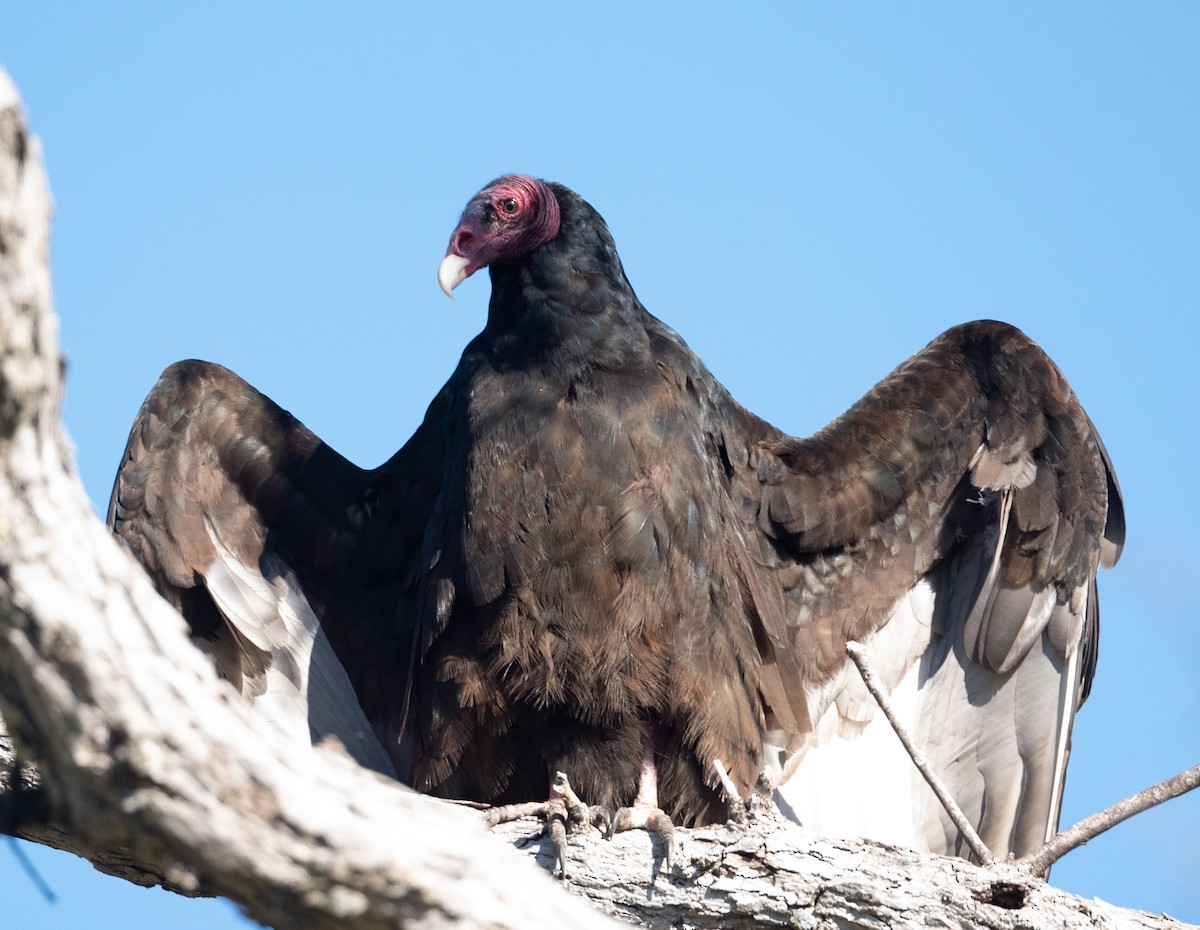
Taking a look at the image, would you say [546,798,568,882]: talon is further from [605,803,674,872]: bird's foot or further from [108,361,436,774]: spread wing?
[108,361,436,774]: spread wing

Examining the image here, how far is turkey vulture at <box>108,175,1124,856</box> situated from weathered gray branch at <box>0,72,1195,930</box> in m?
2.68

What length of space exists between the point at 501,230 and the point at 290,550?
55.0 inches

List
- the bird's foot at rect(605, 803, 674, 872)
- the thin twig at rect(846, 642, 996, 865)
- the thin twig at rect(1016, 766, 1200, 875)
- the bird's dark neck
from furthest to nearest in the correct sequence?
the bird's dark neck → the bird's foot at rect(605, 803, 674, 872) → the thin twig at rect(846, 642, 996, 865) → the thin twig at rect(1016, 766, 1200, 875)

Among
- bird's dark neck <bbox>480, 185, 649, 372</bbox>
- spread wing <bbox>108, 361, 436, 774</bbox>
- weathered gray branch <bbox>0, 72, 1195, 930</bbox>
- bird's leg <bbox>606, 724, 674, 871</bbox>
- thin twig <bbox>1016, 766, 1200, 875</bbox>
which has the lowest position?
weathered gray branch <bbox>0, 72, 1195, 930</bbox>

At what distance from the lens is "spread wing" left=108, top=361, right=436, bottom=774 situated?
5148 millimetres

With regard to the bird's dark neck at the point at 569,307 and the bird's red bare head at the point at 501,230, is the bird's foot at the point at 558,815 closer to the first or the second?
the bird's dark neck at the point at 569,307

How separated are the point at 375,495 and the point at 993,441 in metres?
2.17

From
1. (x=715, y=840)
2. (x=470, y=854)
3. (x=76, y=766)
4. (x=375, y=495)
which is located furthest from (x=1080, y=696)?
(x=76, y=766)

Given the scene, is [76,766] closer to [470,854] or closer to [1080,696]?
[470,854]

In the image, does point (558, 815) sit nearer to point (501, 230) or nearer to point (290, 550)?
point (290, 550)

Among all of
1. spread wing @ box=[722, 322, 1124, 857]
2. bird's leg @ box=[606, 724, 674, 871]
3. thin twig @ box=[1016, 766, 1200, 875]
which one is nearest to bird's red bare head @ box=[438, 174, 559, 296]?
spread wing @ box=[722, 322, 1124, 857]

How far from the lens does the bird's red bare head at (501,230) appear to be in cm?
489

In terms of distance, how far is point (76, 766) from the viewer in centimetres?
172

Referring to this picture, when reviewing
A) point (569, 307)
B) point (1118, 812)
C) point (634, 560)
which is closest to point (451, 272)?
point (569, 307)
